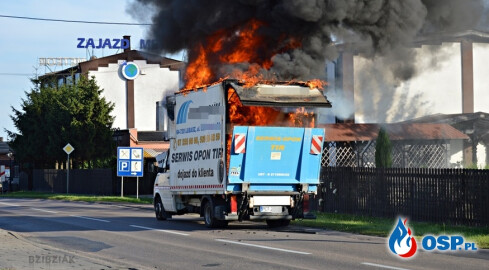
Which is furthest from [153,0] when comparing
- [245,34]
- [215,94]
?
[215,94]

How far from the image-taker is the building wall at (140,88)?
75812mm

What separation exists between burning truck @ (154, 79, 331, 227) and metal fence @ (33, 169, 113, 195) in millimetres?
32567

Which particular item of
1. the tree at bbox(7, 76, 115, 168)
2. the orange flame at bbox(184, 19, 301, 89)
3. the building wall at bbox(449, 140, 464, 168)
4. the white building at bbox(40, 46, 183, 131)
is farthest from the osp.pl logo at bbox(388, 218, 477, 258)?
the white building at bbox(40, 46, 183, 131)

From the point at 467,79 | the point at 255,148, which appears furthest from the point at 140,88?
the point at 255,148

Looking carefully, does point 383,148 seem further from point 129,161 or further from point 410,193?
point 129,161

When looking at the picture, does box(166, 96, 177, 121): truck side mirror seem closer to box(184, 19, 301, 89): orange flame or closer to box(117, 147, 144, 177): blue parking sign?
box(184, 19, 301, 89): orange flame

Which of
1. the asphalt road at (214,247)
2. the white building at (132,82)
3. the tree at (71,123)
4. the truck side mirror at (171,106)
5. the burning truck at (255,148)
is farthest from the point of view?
the white building at (132,82)

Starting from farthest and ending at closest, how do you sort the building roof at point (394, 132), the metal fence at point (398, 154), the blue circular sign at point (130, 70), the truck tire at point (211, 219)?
the blue circular sign at point (130, 70) < the metal fence at point (398, 154) < the building roof at point (394, 132) < the truck tire at point (211, 219)

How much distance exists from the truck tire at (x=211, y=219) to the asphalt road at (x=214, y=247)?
252 millimetres

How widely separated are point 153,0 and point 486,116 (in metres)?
15.7

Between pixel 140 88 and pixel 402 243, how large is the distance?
62262 mm

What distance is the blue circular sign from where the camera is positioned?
247ft

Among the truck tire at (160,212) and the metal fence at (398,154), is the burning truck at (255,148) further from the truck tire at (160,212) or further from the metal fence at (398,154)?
the metal fence at (398,154)

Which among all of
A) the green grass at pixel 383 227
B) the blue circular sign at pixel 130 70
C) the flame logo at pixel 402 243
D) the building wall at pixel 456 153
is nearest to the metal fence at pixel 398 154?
the building wall at pixel 456 153
